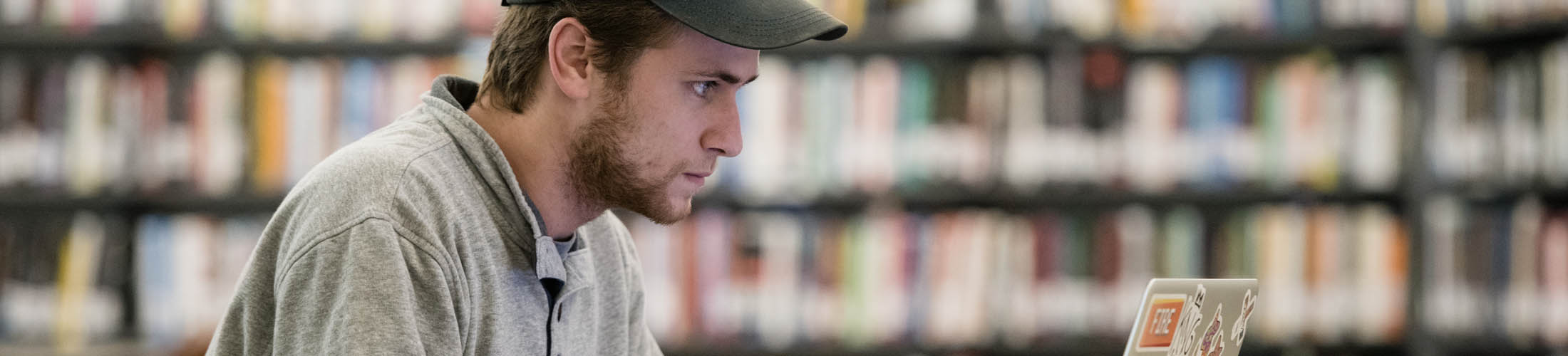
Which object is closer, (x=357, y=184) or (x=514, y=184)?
(x=357, y=184)

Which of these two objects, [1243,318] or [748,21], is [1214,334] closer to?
[1243,318]

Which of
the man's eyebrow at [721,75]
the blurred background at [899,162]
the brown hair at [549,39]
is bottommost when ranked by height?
the blurred background at [899,162]

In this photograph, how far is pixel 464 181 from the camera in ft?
3.23

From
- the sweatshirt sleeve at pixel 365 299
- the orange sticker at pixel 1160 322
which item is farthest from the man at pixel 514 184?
the orange sticker at pixel 1160 322

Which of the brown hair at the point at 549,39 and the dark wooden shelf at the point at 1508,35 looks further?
the dark wooden shelf at the point at 1508,35

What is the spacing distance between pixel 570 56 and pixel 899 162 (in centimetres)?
184

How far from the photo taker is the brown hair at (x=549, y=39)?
1.02 metres

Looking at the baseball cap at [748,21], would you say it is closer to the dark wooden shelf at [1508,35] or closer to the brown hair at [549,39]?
the brown hair at [549,39]

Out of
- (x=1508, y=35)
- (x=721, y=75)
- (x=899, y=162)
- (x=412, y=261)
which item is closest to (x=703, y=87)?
(x=721, y=75)

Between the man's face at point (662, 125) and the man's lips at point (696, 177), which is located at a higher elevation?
the man's face at point (662, 125)

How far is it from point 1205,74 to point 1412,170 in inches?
20.9

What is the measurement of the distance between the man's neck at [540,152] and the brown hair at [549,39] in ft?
0.05

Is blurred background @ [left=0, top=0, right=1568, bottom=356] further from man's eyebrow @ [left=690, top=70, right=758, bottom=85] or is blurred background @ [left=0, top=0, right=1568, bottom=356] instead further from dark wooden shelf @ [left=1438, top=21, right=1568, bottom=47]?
man's eyebrow @ [left=690, top=70, right=758, bottom=85]

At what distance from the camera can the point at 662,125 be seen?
1057mm
